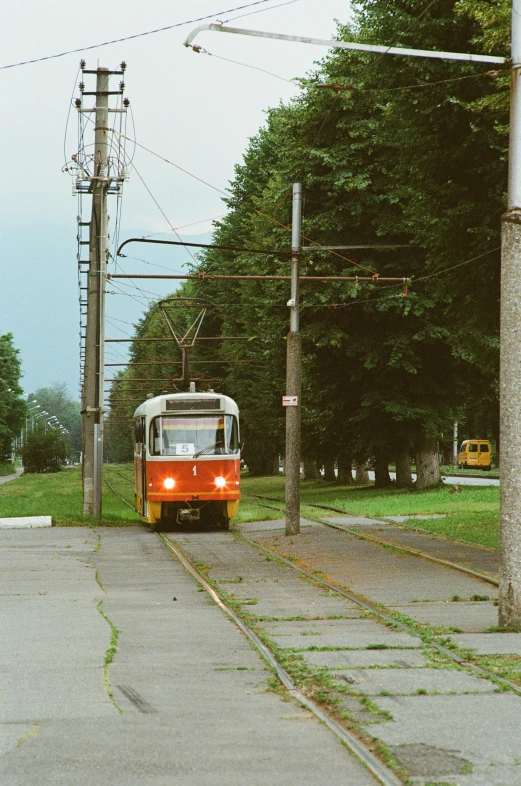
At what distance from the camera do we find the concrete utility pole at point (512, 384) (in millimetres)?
10391

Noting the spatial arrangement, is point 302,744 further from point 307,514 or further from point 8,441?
point 8,441

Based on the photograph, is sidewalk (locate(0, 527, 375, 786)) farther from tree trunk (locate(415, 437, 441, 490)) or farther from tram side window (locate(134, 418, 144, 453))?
tree trunk (locate(415, 437, 441, 490))

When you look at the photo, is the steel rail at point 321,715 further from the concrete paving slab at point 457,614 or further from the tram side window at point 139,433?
the tram side window at point 139,433

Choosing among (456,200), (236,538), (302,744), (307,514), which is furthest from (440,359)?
(302,744)

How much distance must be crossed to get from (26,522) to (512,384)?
18.6 metres

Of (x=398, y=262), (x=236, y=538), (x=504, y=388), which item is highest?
(x=398, y=262)

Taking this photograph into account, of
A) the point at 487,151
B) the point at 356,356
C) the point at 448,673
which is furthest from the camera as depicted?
the point at 356,356

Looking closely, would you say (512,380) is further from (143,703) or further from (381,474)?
(381,474)

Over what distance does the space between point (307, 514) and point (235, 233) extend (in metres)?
30.8

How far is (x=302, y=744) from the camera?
20.4 feet

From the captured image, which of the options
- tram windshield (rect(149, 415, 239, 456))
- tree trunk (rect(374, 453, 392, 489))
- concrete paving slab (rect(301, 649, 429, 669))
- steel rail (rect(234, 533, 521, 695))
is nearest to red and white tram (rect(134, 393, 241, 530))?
tram windshield (rect(149, 415, 239, 456))

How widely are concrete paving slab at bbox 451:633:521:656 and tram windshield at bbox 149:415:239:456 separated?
1546 centimetres

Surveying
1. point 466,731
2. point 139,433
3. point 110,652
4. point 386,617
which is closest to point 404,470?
point 139,433

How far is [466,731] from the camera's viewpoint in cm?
645
